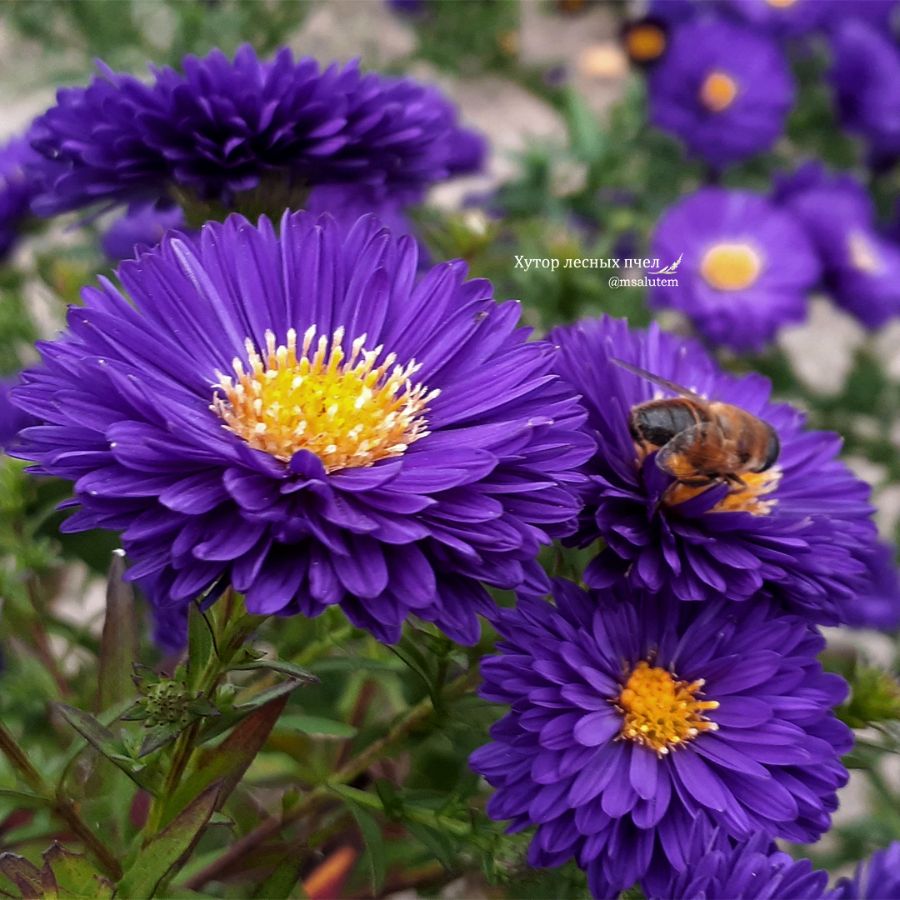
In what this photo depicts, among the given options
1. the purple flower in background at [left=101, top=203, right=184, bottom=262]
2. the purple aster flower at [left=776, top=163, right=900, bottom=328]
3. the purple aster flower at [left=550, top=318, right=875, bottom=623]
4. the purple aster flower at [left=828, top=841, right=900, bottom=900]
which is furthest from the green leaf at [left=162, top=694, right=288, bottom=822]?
the purple aster flower at [left=776, top=163, right=900, bottom=328]

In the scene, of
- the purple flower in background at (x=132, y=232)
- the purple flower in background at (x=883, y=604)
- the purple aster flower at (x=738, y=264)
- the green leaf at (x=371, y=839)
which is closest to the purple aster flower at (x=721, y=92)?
the purple aster flower at (x=738, y=264)

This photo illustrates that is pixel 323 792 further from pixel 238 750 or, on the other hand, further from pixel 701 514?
pixel 701 514

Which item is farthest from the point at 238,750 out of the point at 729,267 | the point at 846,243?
the point at 846,243

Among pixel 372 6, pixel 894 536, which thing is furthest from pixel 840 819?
pixel 372 6

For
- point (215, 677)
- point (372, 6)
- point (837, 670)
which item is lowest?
point (215, 677)

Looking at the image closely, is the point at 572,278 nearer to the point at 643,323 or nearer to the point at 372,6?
the point at 643,323

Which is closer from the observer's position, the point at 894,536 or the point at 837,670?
the point at 837,670
